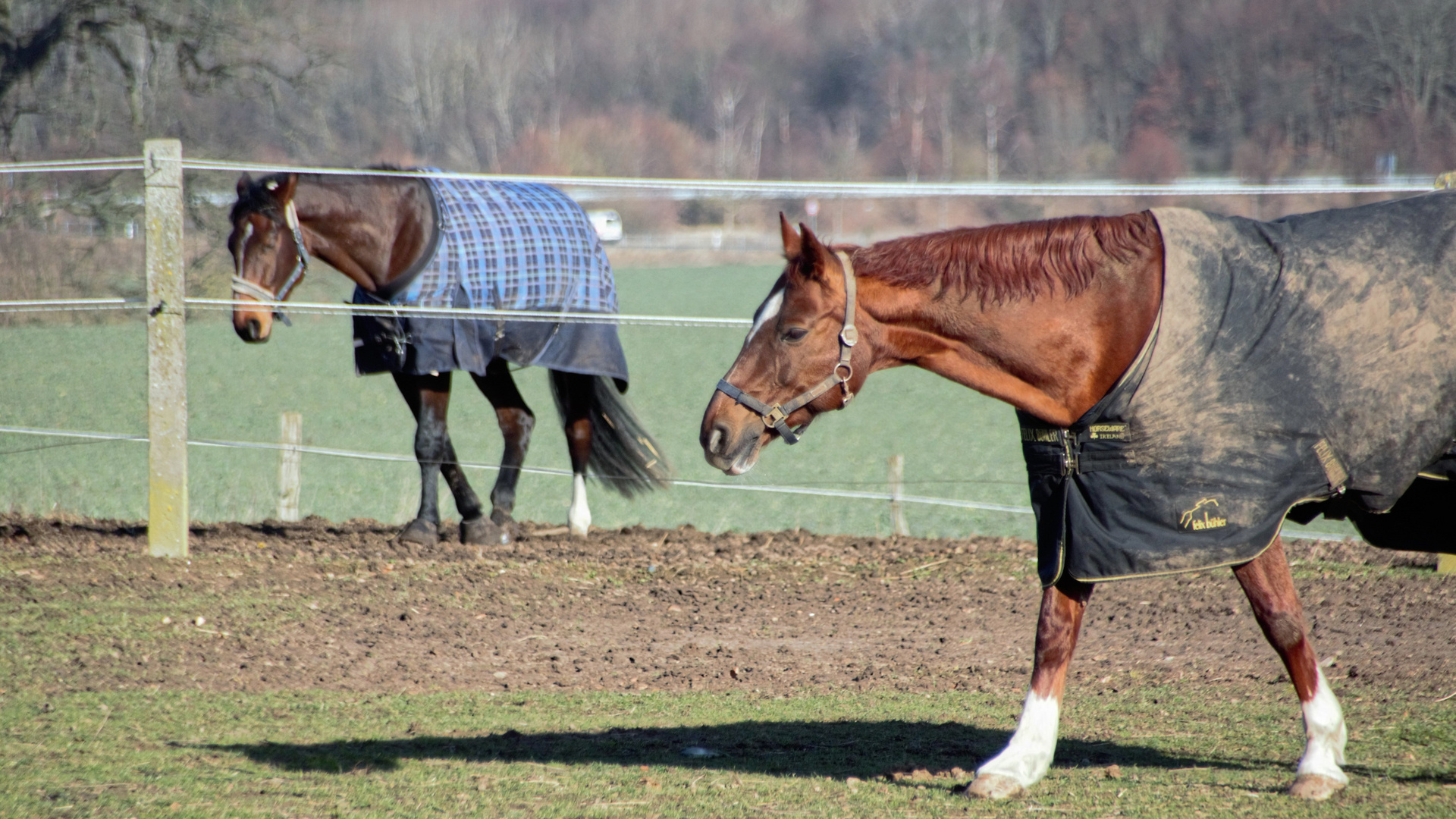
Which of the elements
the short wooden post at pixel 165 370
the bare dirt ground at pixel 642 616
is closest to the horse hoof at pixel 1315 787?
the bare dirt ground at pixel 642 616

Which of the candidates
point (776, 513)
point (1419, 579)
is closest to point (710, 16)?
point (776, 513)

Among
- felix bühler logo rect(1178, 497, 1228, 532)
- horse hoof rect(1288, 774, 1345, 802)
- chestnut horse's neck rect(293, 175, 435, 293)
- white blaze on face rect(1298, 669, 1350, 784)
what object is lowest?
horse hoof rect(1288, 774, 1345, 802)

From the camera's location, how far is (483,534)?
6.78 metres

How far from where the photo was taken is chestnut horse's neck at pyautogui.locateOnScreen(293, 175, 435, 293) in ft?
20.7

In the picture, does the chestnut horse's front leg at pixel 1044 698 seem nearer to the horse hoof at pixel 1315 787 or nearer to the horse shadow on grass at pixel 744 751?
the horse shadow on grass at pixel 744 751

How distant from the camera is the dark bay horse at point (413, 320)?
240 inches

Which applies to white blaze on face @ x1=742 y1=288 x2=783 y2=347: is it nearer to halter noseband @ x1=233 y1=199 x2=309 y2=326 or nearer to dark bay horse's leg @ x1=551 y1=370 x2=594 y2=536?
halter noseband @ x1=233 y1=199 x2=309 y2=326

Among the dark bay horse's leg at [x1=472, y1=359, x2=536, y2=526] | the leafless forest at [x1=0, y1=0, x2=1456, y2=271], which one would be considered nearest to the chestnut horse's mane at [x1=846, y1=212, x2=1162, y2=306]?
the dark bay horse's leg at [x1=472, y1=359, x2=536, y2=526]

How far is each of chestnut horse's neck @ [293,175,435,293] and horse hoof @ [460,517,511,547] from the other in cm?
145

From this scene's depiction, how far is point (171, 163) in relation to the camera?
5.90 metres

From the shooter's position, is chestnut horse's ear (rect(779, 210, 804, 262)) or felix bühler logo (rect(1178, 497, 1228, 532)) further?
chestnut horse's ear (rect(779, 210, 804, 262))

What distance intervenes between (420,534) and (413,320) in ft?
4.12

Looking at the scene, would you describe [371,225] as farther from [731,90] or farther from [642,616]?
[731,90]

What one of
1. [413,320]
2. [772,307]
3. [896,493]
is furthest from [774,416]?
[896,493]
